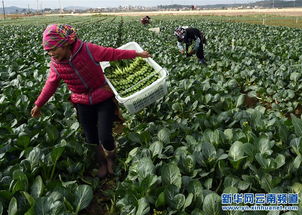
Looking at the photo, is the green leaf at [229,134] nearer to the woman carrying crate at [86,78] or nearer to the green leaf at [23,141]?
the woman carrying crate at [86,78]

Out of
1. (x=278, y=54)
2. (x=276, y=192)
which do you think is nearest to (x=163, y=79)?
(x=276, y=192)

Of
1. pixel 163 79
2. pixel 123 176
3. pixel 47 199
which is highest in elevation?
pixel 163 79

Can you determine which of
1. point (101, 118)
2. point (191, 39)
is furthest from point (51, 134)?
point (191, 39)

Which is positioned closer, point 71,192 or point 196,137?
point 71,192

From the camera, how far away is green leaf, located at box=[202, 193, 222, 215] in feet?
7.59

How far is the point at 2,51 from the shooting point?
518 inches

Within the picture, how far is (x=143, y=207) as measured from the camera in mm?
2418

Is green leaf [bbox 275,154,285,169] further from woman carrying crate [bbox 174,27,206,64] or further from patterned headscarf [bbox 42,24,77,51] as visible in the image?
woman carrying crate [bbox 174,27,206,64]

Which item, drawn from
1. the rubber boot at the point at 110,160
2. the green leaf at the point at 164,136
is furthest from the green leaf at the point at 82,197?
the green leaf at the point at 164,136

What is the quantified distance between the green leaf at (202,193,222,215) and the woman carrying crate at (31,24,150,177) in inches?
69.9

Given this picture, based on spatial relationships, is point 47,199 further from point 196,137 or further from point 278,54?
point 278,54

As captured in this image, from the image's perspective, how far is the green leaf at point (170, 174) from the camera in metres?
2.72

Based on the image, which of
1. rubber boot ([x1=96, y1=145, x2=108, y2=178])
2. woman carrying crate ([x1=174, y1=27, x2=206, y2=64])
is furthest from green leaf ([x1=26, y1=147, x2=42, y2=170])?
woman carrying crate ([x1=174, y1=27, x2=206, y2=64])

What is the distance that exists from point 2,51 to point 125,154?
11835mm
